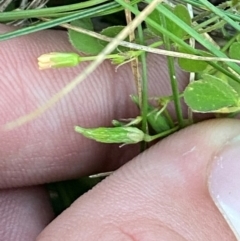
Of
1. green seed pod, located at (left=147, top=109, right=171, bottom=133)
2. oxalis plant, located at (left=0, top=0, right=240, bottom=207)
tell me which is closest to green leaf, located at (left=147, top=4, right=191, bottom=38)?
oxalis plant, located at (left=0, top=0, right=240, bottom=207)

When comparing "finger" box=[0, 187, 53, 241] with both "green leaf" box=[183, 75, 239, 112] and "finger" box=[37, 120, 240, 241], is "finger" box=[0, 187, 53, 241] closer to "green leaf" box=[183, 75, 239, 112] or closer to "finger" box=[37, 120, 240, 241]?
"finger" box=[37, 120, 240, 241]

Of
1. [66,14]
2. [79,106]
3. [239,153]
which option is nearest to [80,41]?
[66,14]

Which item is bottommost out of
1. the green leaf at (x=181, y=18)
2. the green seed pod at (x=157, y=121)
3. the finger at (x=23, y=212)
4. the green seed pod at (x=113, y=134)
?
the finger at (x=23, y=212)

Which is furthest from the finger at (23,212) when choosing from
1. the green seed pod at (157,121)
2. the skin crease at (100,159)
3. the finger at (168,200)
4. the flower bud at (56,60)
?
the flower bud at (56,60)

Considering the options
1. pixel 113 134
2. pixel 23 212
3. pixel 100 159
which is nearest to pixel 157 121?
pixel 113 134

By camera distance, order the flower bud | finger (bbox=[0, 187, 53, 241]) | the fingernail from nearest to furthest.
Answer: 1. the flower bud
2. the fingernail
3. finger (bbox=[0, 187, 53, 241])

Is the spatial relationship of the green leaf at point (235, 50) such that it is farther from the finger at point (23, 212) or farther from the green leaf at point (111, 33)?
the finger at point (23, 212)

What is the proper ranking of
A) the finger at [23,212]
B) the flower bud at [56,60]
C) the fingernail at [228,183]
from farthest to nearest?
the finger at [23,212]
the fingernail at [228,183]
the flower bud at [56,60]

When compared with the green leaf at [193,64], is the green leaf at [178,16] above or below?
above
